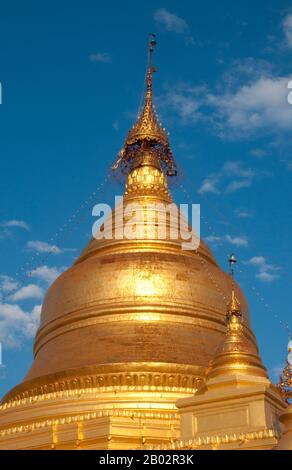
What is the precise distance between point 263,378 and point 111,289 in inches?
313

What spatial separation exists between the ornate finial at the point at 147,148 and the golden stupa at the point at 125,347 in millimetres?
2225

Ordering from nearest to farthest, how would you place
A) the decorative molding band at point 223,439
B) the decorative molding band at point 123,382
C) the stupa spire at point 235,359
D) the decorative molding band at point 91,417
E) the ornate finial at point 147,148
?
the decorative molding band at point 223,439, the stupa spire at point 235,359, the decorative molding band at point 91,417, the decorative molding band at point 123,382, the ornate finial at point 147,148

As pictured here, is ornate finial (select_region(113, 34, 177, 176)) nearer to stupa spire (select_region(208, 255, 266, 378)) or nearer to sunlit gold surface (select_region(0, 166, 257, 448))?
sunlit gold surface (select_region(0, 166, 257, 448))

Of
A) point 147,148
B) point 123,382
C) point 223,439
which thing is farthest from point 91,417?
point 147,148

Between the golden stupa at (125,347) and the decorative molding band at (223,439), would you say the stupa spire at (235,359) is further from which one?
the decorative molding band at (223,439)

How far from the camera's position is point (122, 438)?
19.9 metres

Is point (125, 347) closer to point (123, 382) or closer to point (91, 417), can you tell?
point (123, 382)

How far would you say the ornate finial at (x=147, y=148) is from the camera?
32.2m

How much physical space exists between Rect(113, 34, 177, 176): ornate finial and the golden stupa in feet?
7.30

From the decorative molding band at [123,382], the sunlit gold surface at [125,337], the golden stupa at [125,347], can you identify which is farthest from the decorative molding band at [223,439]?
the decorative molding band at [123,382]
